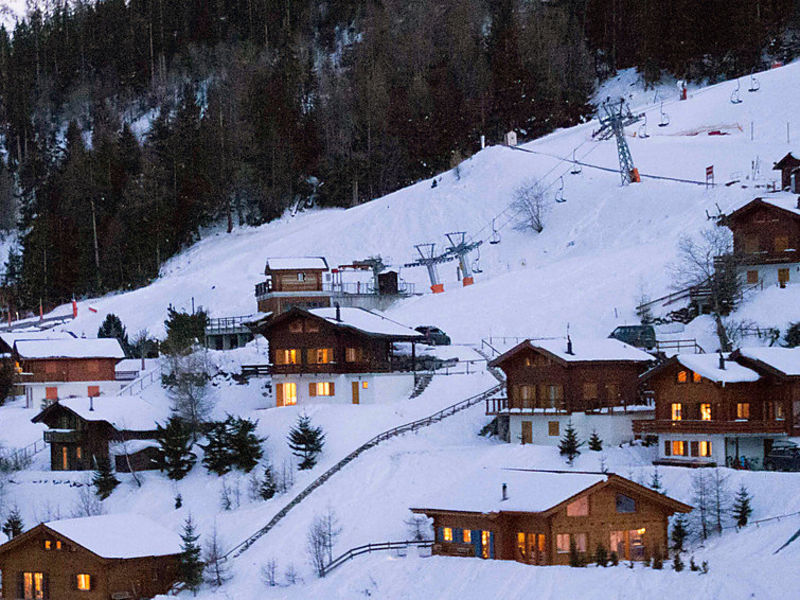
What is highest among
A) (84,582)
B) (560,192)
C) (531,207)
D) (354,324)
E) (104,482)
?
(560,192)

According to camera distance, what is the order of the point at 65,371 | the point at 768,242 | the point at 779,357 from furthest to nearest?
the point at 65,371 → the point at 768,242 → the point at 779,357

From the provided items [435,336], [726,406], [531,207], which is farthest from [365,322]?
[531,207]

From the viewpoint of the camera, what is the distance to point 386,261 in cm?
9250

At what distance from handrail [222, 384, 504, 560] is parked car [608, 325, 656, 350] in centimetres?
610

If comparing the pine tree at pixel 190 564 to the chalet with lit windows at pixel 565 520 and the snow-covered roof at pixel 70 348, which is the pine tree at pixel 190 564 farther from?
the snow-covered roof at pixel 70 348

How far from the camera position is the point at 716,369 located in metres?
50.7

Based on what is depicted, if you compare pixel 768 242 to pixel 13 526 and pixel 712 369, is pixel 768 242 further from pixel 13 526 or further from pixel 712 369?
pixel 13 526

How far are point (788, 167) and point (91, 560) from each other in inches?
1774

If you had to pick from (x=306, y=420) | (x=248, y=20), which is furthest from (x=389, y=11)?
(x=306, y=420)

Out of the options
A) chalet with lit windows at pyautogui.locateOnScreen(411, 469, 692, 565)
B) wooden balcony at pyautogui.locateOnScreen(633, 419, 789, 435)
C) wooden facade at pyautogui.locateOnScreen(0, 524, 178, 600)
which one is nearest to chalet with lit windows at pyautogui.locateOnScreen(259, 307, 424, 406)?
wooden facade at pyautogui.locateOnScreen(0, 524, 178, 600)

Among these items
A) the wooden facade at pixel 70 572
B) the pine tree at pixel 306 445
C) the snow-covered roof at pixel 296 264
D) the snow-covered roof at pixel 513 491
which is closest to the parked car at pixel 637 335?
the pine tree at pixel 306 445

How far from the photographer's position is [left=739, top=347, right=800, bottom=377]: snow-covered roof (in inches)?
1945

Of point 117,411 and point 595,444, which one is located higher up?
point 117,411

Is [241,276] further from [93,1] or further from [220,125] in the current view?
[93,1]
